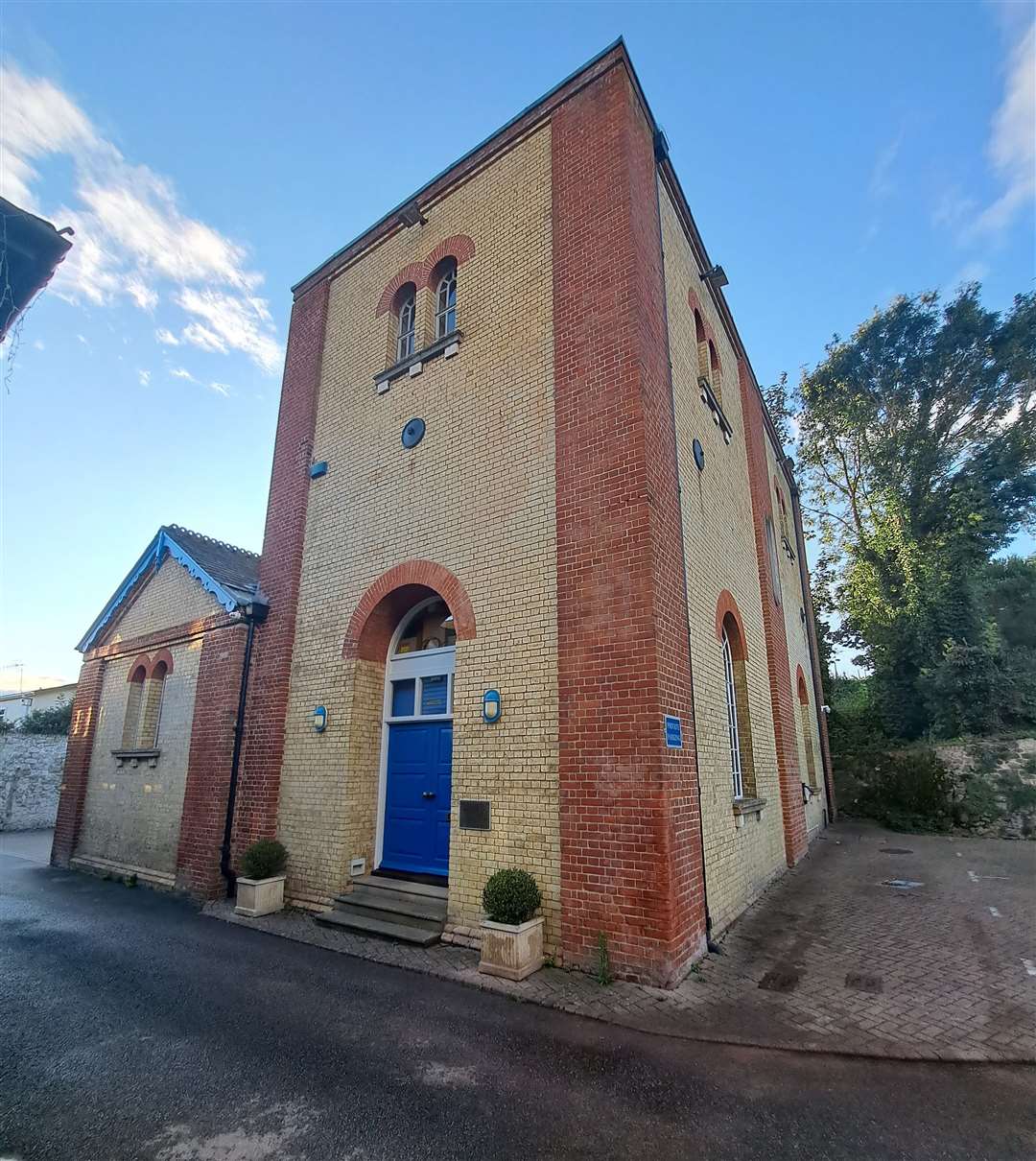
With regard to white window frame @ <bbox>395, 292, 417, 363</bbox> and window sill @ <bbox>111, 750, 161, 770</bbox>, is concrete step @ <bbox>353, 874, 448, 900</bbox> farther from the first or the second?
white window frame @ <bbox>395, 292, 417, 363</bbox>

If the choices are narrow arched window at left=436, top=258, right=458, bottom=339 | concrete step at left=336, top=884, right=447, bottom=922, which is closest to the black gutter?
narrow arched window at left=436, top=258, right=458, bottom=339

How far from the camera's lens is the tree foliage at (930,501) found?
17531 millimetres

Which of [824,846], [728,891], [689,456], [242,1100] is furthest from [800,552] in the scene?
[242,1100]

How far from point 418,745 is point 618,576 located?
3635mm

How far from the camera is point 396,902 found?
6785 mm

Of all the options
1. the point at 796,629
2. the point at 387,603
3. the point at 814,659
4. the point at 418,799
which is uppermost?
the point at 796,629

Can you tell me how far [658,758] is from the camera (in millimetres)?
5258

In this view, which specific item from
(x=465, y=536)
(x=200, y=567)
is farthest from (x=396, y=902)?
(x=200, y=567)

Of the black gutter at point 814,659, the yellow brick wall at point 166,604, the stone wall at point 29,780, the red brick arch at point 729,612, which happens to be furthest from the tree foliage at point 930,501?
the stone wall at point 29,780

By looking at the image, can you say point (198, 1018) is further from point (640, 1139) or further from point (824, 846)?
point (824, 846)

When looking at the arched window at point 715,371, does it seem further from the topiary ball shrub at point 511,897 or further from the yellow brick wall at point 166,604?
the yellow brick wall at point 166,604

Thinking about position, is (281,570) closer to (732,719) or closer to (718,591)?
(718,591)

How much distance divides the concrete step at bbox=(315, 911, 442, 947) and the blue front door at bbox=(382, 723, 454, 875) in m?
0.76

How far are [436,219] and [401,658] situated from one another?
694 cm
